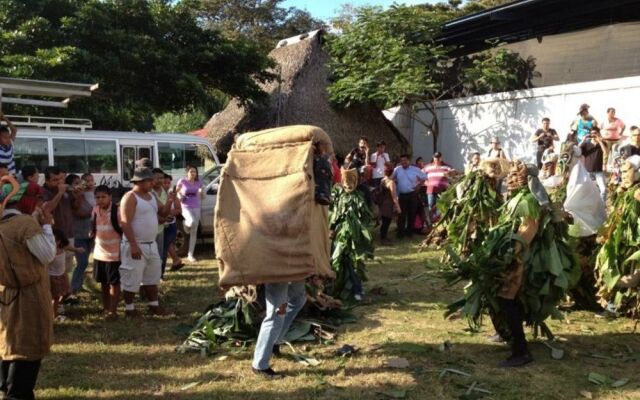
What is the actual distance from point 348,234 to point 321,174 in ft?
8.83

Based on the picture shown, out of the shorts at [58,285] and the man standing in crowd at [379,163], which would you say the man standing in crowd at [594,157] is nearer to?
the man standing in crowd at [379,163]

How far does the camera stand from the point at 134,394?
4691 mm

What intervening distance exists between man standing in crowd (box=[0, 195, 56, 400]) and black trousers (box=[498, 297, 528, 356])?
3.64 m

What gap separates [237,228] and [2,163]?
457cm

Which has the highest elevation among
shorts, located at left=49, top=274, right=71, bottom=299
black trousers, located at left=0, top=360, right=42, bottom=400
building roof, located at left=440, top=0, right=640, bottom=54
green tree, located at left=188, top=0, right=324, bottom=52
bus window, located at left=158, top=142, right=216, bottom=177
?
green tree, located at left=188, top=0, right=324, bottom=52

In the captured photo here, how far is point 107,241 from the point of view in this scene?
21.9 ft

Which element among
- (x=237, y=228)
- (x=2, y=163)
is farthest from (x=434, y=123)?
(x=237, y=228)

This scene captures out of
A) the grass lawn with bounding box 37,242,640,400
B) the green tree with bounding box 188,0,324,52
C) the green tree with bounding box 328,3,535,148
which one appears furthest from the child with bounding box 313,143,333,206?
the green tree with bounding box 188,0,324,52

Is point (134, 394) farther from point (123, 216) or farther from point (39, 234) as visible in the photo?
point (123, 216)

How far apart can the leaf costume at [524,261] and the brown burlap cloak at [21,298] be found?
3337 millimetres

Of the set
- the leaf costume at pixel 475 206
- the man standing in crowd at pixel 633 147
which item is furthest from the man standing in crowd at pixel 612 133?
the leaf costume at pixel 475 206

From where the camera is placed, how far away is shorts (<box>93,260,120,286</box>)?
668cm

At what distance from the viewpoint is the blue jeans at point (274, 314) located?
187 inches

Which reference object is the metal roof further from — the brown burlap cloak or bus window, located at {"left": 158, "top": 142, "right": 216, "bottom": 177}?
the brown burlap cloak
